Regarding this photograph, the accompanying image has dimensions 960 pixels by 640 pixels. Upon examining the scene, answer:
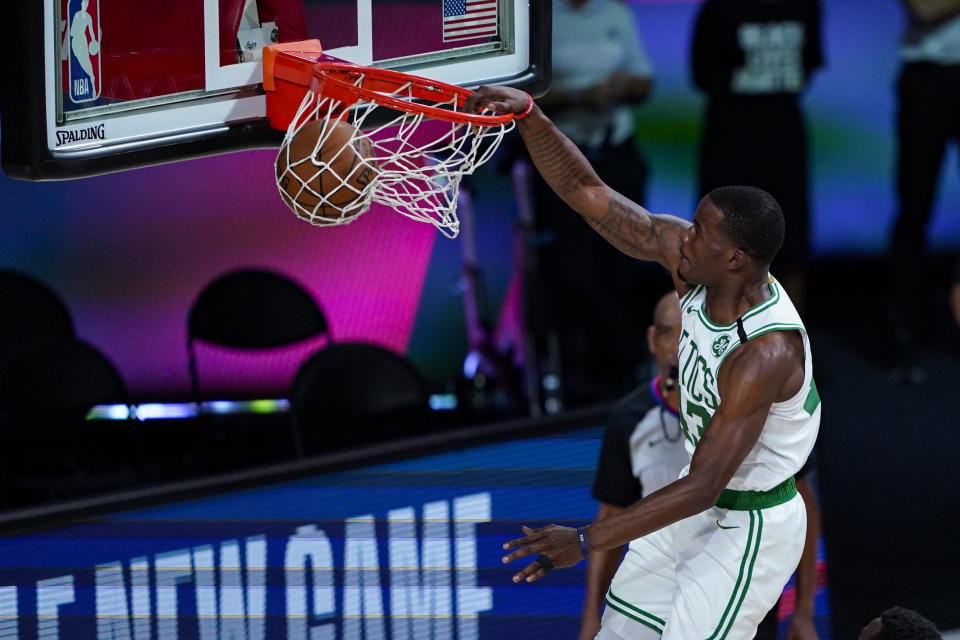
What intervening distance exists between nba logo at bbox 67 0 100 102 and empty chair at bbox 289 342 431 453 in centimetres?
215

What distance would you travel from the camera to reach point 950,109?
7672 mm

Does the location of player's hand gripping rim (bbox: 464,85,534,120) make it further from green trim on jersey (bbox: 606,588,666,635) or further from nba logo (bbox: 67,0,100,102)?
green trim on jersey (bbox: 606,588,666,635)

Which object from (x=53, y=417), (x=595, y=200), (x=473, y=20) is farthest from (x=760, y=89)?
(x=53, y=417)

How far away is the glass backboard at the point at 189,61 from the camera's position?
11.9ft

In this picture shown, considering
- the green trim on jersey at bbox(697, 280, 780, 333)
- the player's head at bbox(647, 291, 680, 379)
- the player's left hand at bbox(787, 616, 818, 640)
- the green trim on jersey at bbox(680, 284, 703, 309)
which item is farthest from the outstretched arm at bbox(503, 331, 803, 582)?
the player's left hand at bbox(787, 616, 818, 640)

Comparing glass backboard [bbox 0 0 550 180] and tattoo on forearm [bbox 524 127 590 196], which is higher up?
glass backboard [bbox 0 0 550 180]

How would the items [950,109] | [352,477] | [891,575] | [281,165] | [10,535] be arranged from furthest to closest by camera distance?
[950,109] → [891,575] → [352,477] → [10,535] → [281,165]

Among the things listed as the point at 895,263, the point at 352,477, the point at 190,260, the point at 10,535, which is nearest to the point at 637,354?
the point at 895,263

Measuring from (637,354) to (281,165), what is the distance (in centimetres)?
362

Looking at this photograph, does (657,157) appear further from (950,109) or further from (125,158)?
(125,158)

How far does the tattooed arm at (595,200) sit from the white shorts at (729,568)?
2.20 feet

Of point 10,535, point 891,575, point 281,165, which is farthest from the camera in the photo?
point 891,575

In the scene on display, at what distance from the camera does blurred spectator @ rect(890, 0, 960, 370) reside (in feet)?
25.0

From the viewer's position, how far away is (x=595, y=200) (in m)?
4.10
